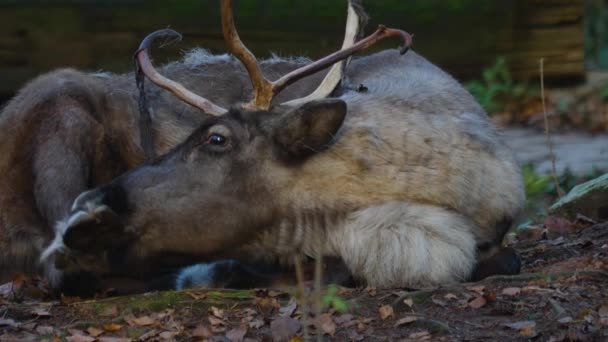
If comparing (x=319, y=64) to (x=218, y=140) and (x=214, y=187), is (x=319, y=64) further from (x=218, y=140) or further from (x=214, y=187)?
(x=214, y=187)

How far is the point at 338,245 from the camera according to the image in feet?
18.6

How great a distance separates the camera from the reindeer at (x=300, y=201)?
5547 millimetres

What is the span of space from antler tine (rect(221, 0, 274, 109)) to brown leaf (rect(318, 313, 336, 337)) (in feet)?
4.27

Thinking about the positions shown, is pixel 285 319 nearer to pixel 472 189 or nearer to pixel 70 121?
pixel 472 189

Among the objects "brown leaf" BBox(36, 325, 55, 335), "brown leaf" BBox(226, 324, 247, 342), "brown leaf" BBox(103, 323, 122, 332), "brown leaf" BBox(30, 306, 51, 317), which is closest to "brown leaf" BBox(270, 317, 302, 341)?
"brown leaf" BBox(226, 324, 247, 342)

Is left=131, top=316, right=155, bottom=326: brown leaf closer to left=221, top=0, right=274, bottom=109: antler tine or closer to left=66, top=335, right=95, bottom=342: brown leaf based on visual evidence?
left=66, top=335, right=95, bottom=342: brown leaf

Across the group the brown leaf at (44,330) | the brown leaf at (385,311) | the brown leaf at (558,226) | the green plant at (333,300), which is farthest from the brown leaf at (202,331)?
the brown leaf at (558,226)

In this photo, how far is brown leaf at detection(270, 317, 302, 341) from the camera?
4.69 m

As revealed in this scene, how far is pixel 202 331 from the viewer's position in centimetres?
480

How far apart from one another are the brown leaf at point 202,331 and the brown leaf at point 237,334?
79 mm

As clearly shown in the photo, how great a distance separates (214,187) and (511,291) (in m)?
1.46

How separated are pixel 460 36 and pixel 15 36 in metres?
4.12

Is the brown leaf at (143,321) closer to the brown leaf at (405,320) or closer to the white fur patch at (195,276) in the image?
the white fur patch at (195,276)

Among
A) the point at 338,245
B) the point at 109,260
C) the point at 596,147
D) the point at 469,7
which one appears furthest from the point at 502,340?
the point at 469,7
